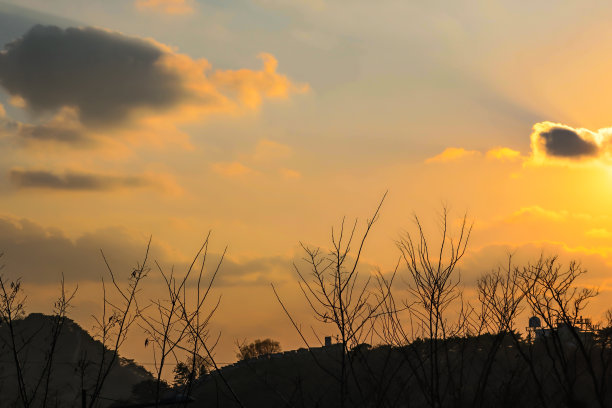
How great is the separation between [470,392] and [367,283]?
37.7 m

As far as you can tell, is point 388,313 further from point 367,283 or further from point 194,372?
point 194,372

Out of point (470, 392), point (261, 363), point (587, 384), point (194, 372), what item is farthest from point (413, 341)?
point (261, 363)

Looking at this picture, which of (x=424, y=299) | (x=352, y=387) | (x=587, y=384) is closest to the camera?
(x=424, y=299)

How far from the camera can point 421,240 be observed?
13398mm

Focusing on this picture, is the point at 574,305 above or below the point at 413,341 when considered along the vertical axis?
above

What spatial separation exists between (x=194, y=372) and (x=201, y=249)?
2.00m

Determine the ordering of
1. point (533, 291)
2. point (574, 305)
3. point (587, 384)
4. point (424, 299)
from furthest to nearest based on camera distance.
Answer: point (587, 384) < point (574, 305) < point (533, 291) < point (424, 299)

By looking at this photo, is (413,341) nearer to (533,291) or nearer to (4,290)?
(533,291)

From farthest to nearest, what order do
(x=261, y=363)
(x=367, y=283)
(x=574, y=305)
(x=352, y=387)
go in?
(x=261, y=363) → (x=352, y=387) → (x=574, y=305) → (x=367, y=283)

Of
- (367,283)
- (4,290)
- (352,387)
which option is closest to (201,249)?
(367,283)

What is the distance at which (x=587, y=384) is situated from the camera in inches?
1623

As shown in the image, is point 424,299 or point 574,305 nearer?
point 424,299

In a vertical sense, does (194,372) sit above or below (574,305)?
below

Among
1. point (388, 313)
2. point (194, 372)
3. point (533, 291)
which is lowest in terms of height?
point (194, 372)
